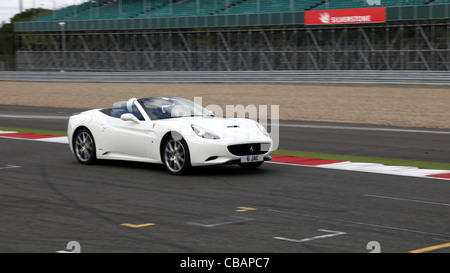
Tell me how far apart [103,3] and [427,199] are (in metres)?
52.2

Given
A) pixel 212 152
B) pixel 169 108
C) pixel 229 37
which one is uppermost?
pixel 229 37

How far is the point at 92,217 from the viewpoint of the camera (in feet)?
25.9

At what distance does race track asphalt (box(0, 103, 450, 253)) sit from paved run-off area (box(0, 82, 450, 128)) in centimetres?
1097

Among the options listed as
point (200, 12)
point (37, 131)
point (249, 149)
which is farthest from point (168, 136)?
point (200, 12)

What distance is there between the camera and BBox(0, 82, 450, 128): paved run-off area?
22.7 m

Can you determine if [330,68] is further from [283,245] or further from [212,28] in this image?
[283,245]

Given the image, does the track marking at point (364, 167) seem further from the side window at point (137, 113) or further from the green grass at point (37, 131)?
the green grass at point (37, 131)

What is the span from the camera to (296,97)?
29.5m

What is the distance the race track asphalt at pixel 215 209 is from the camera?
21.8ft

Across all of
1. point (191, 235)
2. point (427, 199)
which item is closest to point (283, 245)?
point (191, 235)

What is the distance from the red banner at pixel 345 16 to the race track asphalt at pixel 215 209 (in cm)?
3020

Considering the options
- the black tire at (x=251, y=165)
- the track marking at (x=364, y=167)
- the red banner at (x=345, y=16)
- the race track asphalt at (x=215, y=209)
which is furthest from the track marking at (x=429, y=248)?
the red banner at (x=345, y=16)

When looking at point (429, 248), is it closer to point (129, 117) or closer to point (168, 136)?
point (168, 136)

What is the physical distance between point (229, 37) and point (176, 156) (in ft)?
127
